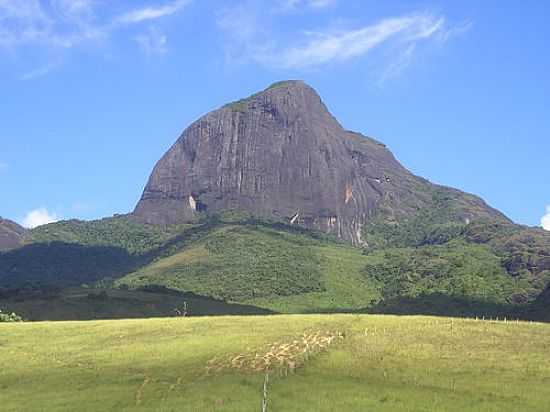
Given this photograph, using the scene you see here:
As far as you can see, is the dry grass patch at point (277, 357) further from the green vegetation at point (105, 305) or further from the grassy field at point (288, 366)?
the green vegetation at point (105, 305)

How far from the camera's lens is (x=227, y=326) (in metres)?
73.1

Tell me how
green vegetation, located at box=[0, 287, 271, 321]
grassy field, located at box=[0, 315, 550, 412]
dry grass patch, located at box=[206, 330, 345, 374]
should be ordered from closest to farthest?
grassy field, located at box=[0, 315, 550, 412] < dry grass patch, located at box=[206, 330, 345, 374] < green vegetation, located at box=[0, 287, 271, 321]

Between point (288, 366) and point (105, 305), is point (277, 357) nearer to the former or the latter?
point (288, 366)

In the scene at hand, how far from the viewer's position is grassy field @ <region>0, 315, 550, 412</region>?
42906 millimetres

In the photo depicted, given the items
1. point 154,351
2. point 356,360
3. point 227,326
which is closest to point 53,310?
point 227,326

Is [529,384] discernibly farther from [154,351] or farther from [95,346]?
[95,346]

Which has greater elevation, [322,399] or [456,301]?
[456,301]

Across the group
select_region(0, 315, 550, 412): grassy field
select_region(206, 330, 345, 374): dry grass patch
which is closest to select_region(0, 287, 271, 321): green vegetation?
select_region(0, 315, 550, 412): grassy field

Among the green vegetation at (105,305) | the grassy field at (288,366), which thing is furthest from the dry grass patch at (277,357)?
the green vegetation at (105,305)

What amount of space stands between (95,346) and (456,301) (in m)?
129

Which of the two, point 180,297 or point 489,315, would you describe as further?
point 180,297

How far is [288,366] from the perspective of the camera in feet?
168

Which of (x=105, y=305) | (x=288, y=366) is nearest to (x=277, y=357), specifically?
(x=288, y=366)

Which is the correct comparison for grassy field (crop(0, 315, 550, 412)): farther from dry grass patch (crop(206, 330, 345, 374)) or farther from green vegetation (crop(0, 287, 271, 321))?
green vegetation (crop(0, 287, 271, 321))
